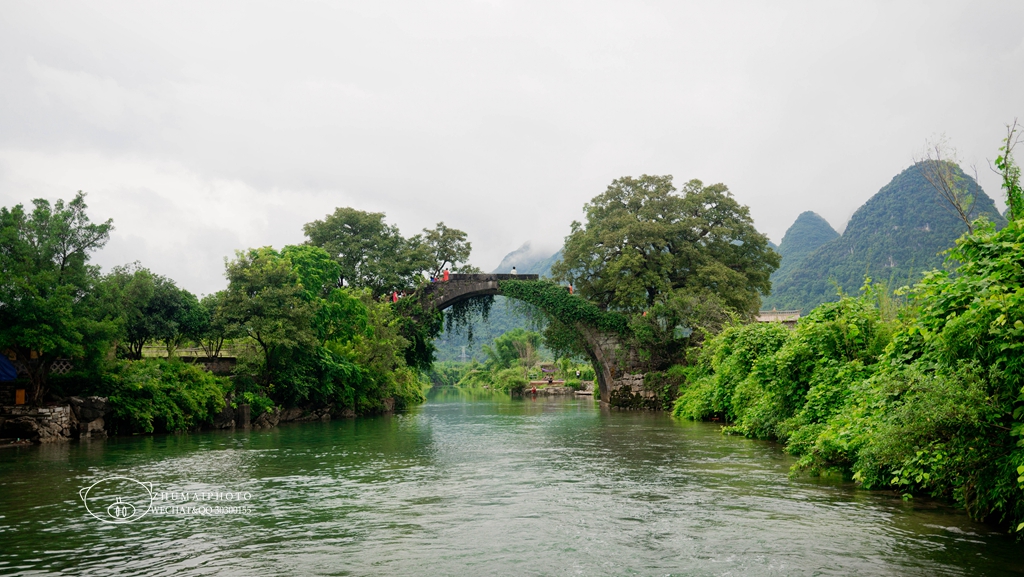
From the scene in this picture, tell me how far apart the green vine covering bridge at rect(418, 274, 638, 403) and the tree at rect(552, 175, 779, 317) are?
33.7 inches

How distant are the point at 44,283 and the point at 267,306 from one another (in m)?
6.63

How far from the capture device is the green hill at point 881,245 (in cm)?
5847

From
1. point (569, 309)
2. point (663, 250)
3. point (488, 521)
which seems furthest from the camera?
point (569, 309)

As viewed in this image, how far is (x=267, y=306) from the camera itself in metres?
22.0

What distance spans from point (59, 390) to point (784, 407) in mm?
17037

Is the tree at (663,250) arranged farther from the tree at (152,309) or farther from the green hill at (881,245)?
the green hill at (881,245)

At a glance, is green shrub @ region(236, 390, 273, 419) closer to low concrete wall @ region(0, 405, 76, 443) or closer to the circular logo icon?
low concrete wall @ region(0, 405, 76, 443)

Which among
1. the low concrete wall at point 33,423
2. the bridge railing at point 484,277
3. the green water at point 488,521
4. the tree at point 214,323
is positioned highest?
the bridge railing at point 484,277

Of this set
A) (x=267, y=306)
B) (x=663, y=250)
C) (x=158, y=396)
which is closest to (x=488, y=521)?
(x=158, y=396)

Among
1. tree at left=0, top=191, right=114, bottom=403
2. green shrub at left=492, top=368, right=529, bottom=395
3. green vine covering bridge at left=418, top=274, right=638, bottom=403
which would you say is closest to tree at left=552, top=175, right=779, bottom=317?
green vine covering bridge at left=418, top=274, right=638, bottom=403

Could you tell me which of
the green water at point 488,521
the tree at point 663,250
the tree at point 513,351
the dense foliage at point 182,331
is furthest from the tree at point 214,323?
the tree at point 513,351

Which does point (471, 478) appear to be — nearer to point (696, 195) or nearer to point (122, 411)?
point (122, 411)

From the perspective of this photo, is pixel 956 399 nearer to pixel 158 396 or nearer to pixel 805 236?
pixel 158 396

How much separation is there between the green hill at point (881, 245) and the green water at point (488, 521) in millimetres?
50304
